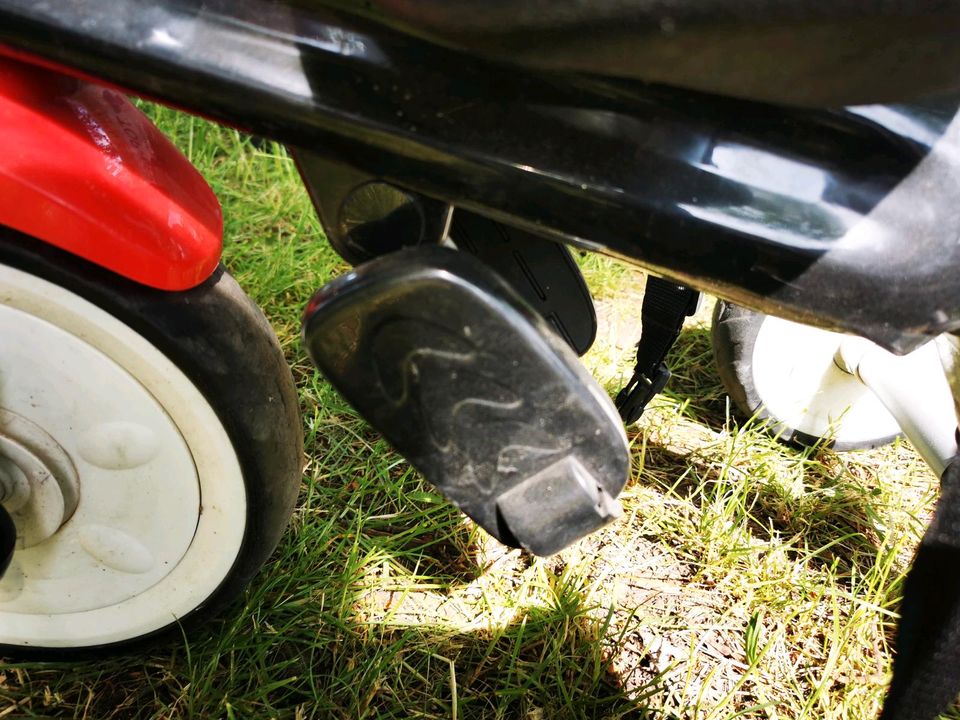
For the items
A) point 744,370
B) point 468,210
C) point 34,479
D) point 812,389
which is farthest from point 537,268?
point 812,389

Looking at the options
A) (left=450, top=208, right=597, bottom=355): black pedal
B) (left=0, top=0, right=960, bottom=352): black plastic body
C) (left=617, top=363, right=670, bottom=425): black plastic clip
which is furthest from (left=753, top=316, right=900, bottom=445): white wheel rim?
(left=0, top=0, right=960, bottom=352): black plastic body

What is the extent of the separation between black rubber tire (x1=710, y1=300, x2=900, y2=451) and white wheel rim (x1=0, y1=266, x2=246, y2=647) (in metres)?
0.83

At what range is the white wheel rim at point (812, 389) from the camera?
126cm

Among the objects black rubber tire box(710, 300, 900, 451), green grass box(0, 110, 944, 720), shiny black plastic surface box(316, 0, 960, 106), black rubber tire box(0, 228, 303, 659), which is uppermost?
shiny black plastic surface box(316, 0, 960, 106)

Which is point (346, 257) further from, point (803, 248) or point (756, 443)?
point (756, 443)

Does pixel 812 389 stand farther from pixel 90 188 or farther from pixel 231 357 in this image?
pixel 90 188

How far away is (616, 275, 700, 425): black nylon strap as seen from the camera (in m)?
0.91

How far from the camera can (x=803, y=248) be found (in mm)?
515

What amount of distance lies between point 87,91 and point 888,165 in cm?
62

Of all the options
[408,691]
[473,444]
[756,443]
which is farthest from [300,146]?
[756,443]

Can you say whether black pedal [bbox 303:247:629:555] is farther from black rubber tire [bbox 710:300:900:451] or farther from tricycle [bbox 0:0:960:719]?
black rubber tire [bbox 710:300:900:451]

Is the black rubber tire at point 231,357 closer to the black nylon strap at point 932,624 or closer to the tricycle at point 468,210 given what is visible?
the tricycle at point 468,210

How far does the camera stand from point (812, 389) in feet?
4.26

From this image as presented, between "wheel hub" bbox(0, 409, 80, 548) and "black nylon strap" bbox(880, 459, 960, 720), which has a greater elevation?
"black nylon strap" bbox(880, 459, 960, 720)
